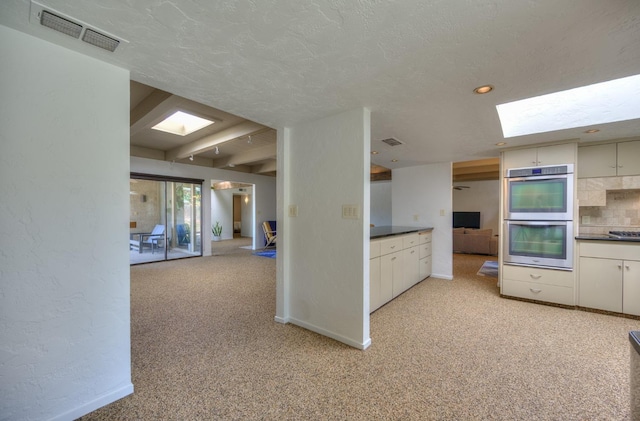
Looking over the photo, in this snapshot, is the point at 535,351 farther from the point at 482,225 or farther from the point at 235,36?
the point at 482,225

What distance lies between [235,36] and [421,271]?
13.6 feet

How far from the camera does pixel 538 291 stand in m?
3.35

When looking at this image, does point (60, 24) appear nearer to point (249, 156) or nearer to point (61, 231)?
point (61, 231)

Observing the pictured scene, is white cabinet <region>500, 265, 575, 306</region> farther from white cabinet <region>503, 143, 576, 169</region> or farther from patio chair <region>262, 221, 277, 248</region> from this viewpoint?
patio chair <region>262, 221, 277, 248</region>

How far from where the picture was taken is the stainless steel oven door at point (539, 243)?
10.5 feet

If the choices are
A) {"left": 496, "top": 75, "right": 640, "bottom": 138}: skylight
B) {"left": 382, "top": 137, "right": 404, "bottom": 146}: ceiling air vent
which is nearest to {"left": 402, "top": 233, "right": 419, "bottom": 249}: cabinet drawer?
{"left": 382, "top": 137, "right": 404, "bottom": 146}: ceiling air vent

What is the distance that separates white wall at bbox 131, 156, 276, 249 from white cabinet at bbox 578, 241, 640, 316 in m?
7.21

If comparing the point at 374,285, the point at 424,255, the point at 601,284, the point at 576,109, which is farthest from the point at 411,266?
the point at 576,109

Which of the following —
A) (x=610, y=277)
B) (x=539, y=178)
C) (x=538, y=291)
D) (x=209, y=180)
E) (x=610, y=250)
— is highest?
(x=209, y=180)

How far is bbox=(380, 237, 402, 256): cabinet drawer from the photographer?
10.3 ft

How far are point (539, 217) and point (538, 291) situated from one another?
962 millimetres

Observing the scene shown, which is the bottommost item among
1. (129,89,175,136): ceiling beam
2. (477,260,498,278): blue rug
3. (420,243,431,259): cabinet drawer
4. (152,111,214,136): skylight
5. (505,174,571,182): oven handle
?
(477,260,498,278): blue rug

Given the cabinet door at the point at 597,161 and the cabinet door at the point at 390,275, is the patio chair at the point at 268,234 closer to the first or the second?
the cabinet door at the point at 390,275

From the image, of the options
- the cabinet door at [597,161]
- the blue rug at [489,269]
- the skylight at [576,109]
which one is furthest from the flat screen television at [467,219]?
the skylight at [576,109]
